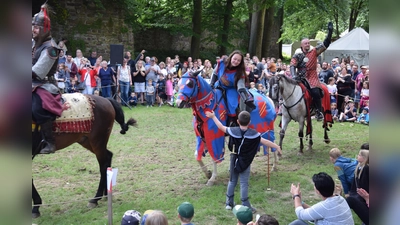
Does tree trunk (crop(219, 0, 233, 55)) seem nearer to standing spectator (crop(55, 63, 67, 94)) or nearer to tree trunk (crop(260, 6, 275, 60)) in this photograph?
tree trunk (crop(260, 6, 275, 60))

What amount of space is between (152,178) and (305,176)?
9.24 feet

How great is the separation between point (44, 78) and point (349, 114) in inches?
436

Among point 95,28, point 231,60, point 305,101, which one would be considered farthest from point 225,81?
point 95,28

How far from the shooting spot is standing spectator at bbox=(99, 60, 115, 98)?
1510 cm

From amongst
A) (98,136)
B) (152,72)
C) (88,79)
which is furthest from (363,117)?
(98,136)

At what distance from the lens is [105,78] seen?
15.2 m

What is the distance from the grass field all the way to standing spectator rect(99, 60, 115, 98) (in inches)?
161

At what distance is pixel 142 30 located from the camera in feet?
84.1

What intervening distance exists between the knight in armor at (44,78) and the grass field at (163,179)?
1086 mm

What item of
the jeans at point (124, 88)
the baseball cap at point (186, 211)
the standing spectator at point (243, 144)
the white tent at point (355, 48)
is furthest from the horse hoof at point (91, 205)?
the white tent at point (355, 48)

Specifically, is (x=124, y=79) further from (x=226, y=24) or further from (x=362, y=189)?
(x=362, y=189)

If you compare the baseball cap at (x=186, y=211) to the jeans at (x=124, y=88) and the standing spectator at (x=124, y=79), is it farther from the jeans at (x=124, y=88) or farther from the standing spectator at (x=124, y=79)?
the jeans at (x=124, y=88)

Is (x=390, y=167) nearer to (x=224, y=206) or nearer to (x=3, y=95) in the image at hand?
(x=3, y=95)

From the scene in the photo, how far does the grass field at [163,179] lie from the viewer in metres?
5.88
